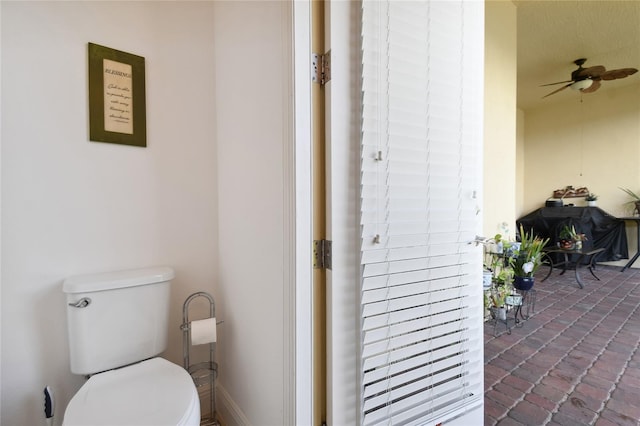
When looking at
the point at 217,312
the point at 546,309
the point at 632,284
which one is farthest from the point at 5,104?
the point at 632,284

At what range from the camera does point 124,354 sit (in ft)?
4.51

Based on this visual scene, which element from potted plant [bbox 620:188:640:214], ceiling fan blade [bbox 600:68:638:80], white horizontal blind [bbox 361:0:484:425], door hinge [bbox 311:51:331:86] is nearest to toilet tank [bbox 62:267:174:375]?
white horizontal blind [bbox 361:0:484:425]

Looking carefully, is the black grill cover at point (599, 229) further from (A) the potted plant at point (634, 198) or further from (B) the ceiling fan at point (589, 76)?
(B) the ceiling fan at point (589, 76)

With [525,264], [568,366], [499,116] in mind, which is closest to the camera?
[568,366]

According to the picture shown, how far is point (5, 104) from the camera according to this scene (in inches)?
49.7

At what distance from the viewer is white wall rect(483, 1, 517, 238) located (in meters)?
3.06

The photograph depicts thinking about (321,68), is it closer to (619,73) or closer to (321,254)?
(321,254)

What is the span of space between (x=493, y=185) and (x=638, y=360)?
5.61ft

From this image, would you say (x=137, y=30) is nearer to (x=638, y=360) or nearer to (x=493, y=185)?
(x=493, y=185)

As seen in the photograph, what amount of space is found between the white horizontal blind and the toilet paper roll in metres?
0.81

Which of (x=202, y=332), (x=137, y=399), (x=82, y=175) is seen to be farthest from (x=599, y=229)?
(x=82, y=175)

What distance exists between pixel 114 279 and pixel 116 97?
89cm

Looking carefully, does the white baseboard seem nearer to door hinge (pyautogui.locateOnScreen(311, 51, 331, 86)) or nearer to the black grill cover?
door hinge (pyautogui.locateOnScreen(311, 51, 331, 86))

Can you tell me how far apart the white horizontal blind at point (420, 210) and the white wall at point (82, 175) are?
106cm
